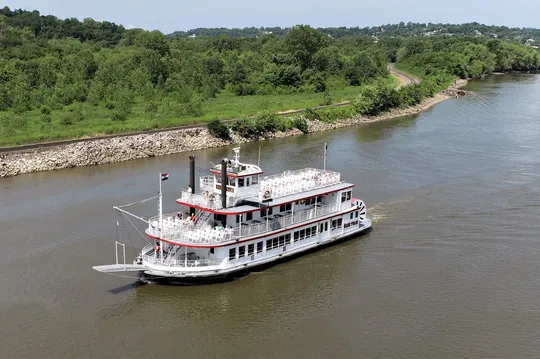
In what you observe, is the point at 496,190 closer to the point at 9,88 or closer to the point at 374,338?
the point at 374,338

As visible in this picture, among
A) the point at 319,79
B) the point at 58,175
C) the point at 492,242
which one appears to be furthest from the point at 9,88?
the point at 492,242

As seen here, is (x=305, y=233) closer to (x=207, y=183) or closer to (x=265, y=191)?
(x=265, y=191)

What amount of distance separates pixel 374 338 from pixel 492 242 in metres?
13.0

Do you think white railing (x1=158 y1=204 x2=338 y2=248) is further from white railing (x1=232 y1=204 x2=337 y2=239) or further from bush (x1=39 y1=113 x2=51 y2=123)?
bush (x1=39 y1=113 x2=51 y2=123)

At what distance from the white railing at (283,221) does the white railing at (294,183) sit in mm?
1239

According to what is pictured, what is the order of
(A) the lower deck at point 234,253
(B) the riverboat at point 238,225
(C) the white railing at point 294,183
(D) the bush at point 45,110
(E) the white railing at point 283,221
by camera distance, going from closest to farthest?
(A) the lower deck at point 234,253 → (B) the riverboat at point 238,225 → (E) the white railing at point 283,221 → (C) the white railing at point 294,183 → (D) the bush at point 45,110

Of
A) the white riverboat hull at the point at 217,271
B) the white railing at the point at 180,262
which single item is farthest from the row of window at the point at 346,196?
the white railing at the point at 180,262

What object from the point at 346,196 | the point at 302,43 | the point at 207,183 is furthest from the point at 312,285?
the point at 302,43

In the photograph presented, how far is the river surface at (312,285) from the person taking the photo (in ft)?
71.9

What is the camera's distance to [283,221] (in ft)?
94.6

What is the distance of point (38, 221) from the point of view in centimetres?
3366

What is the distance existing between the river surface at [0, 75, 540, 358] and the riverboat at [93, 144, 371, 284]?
894 mm

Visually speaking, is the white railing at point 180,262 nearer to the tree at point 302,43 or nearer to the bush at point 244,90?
the bush at point 244,90

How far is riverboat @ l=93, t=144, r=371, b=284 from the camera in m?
26.0
